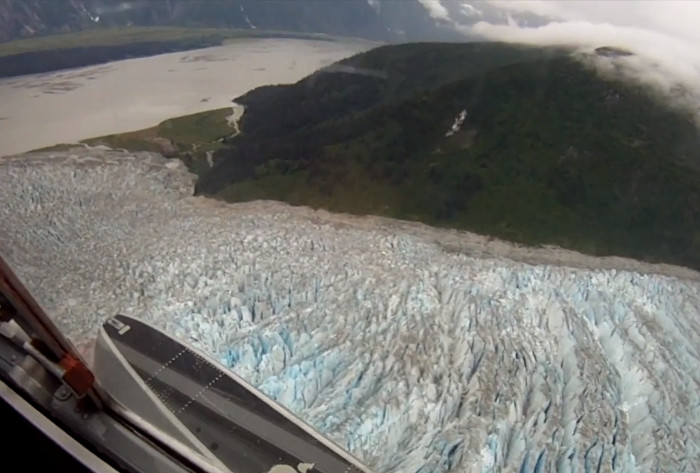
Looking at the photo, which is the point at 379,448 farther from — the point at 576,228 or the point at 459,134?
the point at 459,134

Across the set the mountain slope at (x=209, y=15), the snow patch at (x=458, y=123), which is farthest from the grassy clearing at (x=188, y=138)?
the snow patch at (x=458, y=123)

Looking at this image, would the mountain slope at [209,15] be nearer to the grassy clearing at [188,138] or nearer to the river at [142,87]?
the river at [142,87]

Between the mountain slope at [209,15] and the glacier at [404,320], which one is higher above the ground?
the mountain slope at [209,15]

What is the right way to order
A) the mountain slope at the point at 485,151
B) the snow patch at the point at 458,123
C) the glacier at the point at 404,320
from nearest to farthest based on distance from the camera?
the glacier at the point at 404,320 → the mountain slope at the point at 485,151 → the snow patch at the point at 458,123

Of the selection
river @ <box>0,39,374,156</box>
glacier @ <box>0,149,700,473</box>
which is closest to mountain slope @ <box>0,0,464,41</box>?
river @ <box>0,39,374,156</box>

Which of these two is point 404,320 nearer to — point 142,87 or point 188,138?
point 188,138

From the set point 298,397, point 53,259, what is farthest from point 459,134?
point 53,259
